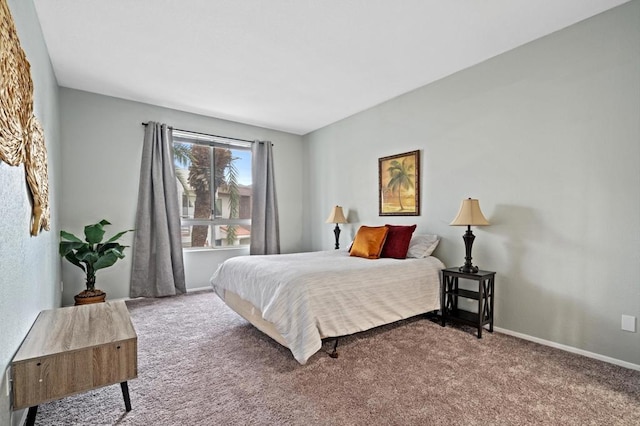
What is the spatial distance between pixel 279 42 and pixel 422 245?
245 centimetres

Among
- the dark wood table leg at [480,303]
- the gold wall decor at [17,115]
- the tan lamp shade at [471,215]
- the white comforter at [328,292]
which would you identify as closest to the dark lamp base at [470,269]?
the dark wood table leg at [480,303]

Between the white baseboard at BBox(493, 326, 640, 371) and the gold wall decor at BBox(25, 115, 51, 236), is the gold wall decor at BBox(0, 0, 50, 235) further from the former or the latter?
the white baseboard at BBox(493, 326, 640, 371)

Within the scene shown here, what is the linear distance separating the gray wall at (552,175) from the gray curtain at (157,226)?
3268 mm

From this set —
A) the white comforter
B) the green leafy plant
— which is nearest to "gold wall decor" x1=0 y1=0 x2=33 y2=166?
the white comforter

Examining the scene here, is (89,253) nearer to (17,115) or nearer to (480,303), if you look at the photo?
(17,115)

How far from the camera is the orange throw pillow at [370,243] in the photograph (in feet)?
11.3

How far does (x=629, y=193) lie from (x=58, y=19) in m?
4.49

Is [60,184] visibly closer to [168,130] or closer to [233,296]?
[168,130]

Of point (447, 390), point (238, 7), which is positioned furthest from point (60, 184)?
point (447, 390)

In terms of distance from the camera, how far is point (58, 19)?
251 cm

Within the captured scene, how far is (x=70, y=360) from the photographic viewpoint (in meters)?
1.46

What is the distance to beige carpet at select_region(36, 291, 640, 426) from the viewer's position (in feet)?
5.60

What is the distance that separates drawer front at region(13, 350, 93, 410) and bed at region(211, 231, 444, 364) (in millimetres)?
1145

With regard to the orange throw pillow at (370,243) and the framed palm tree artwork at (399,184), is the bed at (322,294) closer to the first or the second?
the orange throw pillow at (370,243)
